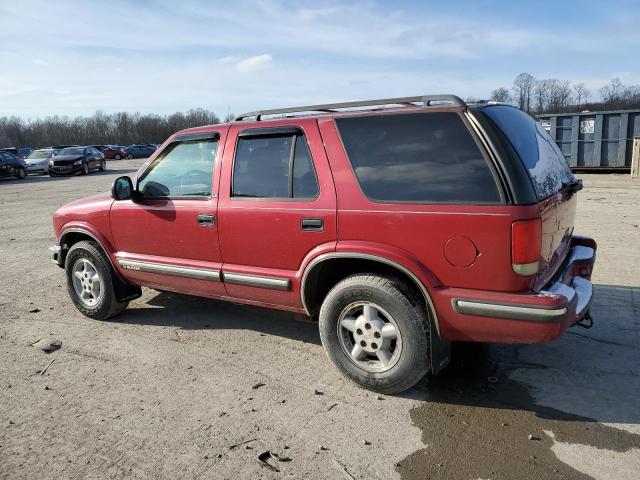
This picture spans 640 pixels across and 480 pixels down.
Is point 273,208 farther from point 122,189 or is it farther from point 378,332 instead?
point 122,189

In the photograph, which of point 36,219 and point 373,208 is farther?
point 36,219

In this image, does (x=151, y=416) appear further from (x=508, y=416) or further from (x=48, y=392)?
(x=508, y=416)

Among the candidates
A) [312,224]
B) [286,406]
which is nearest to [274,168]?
[312,224]

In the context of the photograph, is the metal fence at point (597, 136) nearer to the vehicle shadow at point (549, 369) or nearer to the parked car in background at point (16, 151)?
the vehicle shadow at point (549, 369)

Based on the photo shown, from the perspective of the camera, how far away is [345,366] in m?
3.60

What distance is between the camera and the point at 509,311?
294 centimetres

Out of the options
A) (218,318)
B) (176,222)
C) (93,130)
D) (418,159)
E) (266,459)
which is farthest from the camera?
(93,130)

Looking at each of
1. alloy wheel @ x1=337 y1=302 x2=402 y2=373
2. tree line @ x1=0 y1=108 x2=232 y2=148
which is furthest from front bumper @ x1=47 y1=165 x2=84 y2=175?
tree line @ x1=0 y1=108 x2=232 y2=148

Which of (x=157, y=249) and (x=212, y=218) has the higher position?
(x=212, y=218)

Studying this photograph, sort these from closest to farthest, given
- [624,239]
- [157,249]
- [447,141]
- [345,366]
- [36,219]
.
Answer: [447,141] → [345,366] → [157,249] → [624,239] → [36,219]

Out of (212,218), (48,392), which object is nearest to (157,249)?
(212,218)

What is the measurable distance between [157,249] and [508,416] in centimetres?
317

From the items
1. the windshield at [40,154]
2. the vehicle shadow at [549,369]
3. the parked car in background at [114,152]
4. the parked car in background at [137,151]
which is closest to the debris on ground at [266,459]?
the vehicle shadow at [549,369]

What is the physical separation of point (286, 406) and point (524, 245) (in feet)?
6.02
